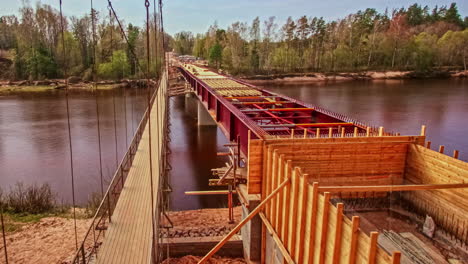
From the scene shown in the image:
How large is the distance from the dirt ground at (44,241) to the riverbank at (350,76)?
8049 centimetres

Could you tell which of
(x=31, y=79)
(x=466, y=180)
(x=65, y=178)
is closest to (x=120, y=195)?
(x=466, y=180)

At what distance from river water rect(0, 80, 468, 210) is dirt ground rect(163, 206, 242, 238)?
1863 mm

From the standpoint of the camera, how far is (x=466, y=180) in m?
8.50

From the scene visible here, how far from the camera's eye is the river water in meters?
21.5

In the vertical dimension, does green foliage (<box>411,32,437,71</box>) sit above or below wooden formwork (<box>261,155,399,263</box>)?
above

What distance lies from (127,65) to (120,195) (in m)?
55.2

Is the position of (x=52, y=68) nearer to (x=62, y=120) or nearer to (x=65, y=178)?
(x=62, y=120)

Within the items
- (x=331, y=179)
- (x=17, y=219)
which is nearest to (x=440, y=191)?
(x=331, y=179)

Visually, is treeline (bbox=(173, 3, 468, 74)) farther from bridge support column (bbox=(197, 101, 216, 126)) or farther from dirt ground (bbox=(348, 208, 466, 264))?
dirt ground (bbox=(348, 208, 466, 264))

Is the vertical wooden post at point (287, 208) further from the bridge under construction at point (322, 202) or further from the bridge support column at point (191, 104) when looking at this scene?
the bridge support column at point (191, 104)

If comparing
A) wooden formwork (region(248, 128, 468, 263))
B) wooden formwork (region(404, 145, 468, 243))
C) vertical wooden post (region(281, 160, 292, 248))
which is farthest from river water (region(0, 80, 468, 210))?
wooden formwork (region(404, 145, 468, 243))

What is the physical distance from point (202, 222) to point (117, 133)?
68.0ft

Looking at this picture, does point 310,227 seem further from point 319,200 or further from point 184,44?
point 184,44

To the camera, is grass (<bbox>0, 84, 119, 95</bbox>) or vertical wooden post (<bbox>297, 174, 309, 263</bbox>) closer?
vertical wooden post (<bbox>297, 174, 309, 263</bbox>)
